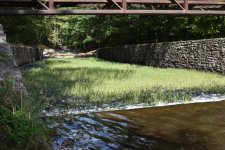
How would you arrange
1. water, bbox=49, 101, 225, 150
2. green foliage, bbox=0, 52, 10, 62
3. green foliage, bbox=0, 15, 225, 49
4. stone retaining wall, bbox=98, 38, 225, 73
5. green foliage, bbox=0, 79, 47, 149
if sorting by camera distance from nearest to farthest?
green foliage, bbox=0, 79, 47, 149, water, bbox=49, 101, 225, 150, green foliage, bbox=0, 52, 10, 62, stone retaining wall, bbox=98, 38, 225, 73, green foliage, bbox=0, 15, 225, 49

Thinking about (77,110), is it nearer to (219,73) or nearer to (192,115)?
(192,115)

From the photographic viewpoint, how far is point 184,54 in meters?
19.5

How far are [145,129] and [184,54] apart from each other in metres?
13.7

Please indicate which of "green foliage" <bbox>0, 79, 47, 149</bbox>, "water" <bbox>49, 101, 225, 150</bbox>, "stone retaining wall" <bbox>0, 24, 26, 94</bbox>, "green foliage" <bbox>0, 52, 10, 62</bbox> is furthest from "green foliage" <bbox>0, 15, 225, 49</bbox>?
"green foliage" <bbox>0, 79, 47, 149</bbox>

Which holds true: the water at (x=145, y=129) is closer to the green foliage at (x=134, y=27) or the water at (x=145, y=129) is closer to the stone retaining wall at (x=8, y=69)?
the stone retaining wall at (x=8, y=69)

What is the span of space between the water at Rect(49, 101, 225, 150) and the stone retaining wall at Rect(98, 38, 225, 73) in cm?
880

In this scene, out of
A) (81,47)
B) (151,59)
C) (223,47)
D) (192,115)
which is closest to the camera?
(192,115)

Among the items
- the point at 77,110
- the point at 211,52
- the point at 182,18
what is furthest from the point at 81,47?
the point at 77,110

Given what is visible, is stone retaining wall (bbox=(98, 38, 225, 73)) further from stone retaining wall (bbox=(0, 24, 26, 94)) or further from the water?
stone retaining wall (bbox=(0, 24, 26, 94))

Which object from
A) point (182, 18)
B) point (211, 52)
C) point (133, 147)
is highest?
point (182, 18)

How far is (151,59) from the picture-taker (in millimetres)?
23781

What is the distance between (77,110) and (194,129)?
286 centimetres

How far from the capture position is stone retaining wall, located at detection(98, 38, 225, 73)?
1672 cm

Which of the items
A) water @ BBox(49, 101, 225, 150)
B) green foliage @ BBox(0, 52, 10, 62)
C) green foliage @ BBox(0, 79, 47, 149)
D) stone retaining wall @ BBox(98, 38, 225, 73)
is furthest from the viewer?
stone retaining wall @ BBox(98, 38, 225, 73)
